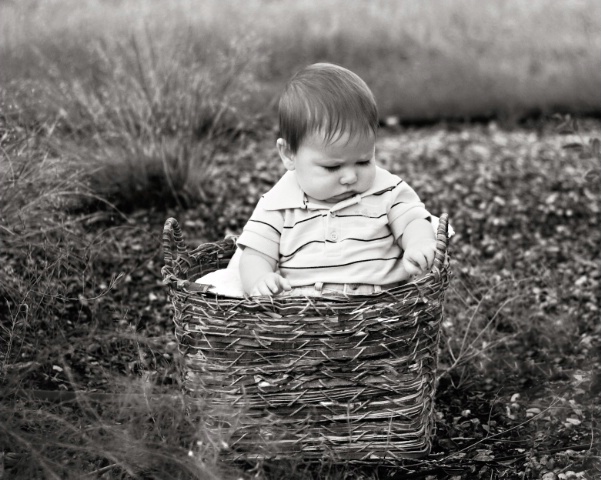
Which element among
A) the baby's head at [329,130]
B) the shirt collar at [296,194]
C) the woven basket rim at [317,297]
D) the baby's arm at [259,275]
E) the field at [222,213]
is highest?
the baby's head at [329,130]

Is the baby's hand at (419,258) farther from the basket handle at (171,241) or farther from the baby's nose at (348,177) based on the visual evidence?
the basket handle at (171,241)

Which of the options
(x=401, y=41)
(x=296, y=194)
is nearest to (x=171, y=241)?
(x=296, y=194)

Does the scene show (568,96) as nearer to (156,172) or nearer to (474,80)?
(474,80)

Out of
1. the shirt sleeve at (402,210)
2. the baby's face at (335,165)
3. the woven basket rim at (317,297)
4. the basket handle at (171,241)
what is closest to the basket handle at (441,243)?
the woven basket rim at (317,297)

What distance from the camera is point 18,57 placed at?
503 cm

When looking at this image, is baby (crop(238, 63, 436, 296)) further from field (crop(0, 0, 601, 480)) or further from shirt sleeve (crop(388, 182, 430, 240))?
field (crop(0, 0, 601, 480))

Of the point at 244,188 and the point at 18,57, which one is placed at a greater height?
the point at 18,57

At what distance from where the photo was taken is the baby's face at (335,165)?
2.51 metres

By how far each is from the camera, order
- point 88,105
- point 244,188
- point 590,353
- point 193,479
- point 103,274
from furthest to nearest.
→ point 244,188 → point 88,105 → point 103,274 → point 590,353 → point 193,479

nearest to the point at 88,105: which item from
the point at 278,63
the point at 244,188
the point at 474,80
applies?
the point at 244,188

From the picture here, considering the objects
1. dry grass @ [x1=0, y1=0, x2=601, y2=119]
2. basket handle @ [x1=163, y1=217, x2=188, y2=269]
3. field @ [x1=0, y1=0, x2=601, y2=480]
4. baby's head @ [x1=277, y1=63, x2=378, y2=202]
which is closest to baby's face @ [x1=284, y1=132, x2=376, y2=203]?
baby's head @ [x1=277, y1=63, x2=378, y2=202]

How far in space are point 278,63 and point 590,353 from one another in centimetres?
405

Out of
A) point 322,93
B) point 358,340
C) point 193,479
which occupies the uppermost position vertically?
point 322,93

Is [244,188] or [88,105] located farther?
[244,188]
